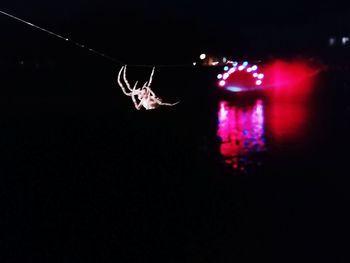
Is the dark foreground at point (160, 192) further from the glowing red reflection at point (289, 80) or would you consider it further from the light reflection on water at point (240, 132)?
the glowing red reflection at point (289, 80)

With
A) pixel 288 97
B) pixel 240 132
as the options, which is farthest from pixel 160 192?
pixel 288 97

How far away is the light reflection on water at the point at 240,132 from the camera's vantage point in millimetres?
25406

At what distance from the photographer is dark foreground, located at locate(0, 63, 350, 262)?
50.2 ft

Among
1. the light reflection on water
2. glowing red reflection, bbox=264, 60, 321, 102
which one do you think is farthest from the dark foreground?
glowing red reflection, bbox=264, 60, 321, 102

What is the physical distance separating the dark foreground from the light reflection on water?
23.0 inches

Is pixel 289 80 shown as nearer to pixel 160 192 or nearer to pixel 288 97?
pixel 288 97

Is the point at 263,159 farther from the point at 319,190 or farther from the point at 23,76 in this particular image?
the point at 23,76

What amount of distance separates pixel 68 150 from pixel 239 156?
8.94 m

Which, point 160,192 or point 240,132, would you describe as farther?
point 240,132

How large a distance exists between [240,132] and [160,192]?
11.7m

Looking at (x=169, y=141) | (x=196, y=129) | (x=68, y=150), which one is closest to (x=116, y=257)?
(x=68, y=150)

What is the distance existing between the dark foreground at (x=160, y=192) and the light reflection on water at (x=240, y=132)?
1.92ft

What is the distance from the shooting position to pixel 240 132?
30.8 meters

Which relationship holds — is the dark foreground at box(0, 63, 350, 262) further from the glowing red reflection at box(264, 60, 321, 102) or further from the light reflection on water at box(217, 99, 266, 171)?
the glowing red reflection at box(264, 60, 321, 102)
